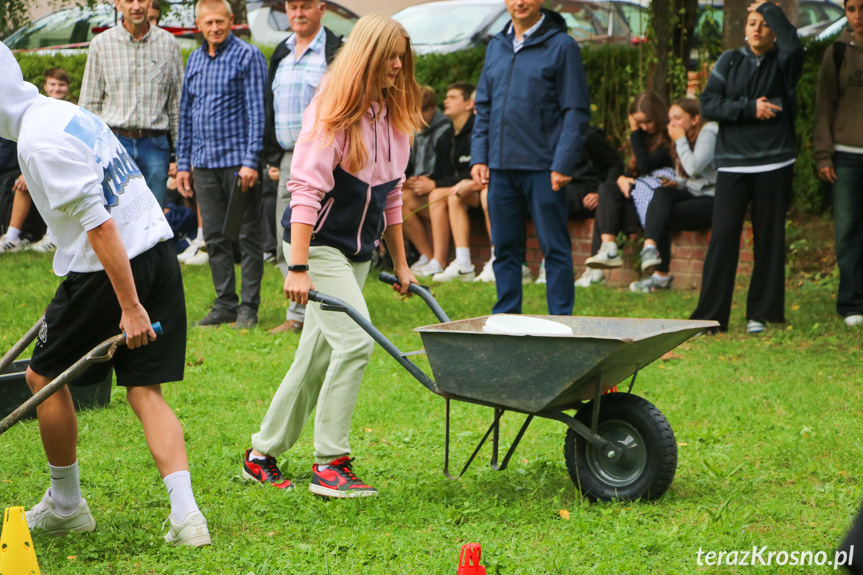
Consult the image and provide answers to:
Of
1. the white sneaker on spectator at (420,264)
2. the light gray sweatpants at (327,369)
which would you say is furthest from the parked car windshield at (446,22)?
the light gray sweatpants at (327,369)

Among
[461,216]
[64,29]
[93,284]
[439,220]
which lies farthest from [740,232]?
[64,29]

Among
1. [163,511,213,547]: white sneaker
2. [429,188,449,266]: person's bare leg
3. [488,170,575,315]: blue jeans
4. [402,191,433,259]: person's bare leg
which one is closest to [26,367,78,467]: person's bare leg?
[163,511,213,547]: white sneaker

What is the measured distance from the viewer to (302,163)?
373cm

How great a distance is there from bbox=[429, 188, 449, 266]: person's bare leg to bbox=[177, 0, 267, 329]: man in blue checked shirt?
289cm

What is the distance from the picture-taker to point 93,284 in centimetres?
325

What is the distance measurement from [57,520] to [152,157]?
4.44 meters

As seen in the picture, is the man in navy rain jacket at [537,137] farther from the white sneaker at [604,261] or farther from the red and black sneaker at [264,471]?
the red and black sneaker at [264,471]

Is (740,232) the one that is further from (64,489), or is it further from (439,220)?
(64,489)

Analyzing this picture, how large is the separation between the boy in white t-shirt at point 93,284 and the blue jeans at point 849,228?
17.2ft

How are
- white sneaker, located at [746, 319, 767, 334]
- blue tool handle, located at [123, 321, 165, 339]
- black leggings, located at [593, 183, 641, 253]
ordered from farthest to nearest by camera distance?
black leggings, located at [593, 183, 641, 253], white sneaker, located at [746, 319, 767, 334], blue tool handle, located at [123, 321, 165, 339]

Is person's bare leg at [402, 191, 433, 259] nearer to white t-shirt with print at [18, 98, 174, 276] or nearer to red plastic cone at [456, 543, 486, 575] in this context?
white t-shirt with print at [18, 98, 174, 276]

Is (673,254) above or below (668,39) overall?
below

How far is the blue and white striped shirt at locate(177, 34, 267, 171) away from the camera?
22.9 feet

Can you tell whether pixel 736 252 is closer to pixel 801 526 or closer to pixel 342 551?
pixel 801 526
